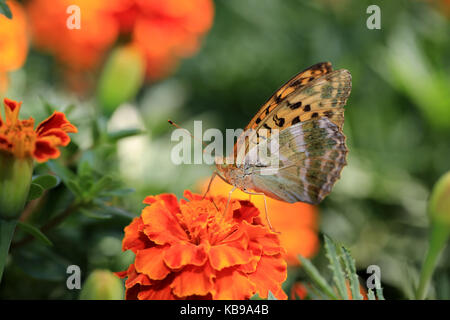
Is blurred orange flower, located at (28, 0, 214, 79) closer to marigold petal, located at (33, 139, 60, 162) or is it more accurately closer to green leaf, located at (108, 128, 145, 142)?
green leaf, located at (108, 128, 145, 142)

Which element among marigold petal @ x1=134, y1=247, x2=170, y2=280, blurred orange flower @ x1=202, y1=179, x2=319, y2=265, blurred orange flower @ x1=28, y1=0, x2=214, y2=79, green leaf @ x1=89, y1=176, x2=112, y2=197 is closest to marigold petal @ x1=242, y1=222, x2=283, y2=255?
marigold petal @ x1=134, y1=247, x2=170, y2=280

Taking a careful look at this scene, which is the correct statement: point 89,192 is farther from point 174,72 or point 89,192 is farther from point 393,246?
point 174,72

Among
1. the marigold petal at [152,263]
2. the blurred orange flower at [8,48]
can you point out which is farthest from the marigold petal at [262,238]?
the blurred orange flower at [8,48]

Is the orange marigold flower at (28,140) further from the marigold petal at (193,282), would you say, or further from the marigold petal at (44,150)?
the marigold petal at (193,282)

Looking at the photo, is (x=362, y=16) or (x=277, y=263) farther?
(x=362, y=16)

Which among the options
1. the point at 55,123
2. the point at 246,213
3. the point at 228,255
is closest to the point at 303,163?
the point at 246,213

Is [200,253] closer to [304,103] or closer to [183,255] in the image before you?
[183,255]
